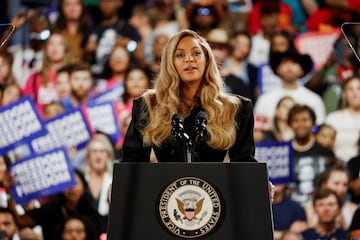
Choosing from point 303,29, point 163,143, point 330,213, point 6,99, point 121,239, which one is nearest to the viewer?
point 121,239

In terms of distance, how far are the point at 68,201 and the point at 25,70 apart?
1.44 meters

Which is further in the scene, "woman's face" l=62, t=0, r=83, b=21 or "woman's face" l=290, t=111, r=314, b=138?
"woman's face" l=62, t=0, r=83, b=21

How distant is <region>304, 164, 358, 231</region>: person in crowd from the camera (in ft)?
18.2

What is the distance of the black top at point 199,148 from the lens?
2.69 metres

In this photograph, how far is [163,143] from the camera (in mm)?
2686

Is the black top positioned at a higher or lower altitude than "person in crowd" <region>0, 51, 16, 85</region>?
lower

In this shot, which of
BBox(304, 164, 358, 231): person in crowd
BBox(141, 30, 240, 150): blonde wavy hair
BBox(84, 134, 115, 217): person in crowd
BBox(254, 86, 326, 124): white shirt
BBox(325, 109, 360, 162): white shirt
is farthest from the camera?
BBox(254, 86, 326, 124): white shirt

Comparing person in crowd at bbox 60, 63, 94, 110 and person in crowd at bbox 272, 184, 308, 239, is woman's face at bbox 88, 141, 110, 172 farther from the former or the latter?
person in crowd at bbox 272, 184, 308, 239

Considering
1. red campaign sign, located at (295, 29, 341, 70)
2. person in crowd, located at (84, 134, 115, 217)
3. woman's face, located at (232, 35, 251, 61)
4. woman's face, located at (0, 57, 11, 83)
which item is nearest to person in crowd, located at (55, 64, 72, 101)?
woman's face, located at (0, 57, 11, 83)

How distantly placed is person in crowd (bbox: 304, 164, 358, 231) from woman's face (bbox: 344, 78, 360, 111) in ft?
1.97

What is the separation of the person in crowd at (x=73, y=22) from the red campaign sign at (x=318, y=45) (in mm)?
1849

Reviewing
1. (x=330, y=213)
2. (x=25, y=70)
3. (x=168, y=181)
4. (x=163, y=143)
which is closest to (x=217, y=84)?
(x=163, y=143)

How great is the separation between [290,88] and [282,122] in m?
0.37

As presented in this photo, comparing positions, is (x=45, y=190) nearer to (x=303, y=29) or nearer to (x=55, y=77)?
(x=55, y=77)
